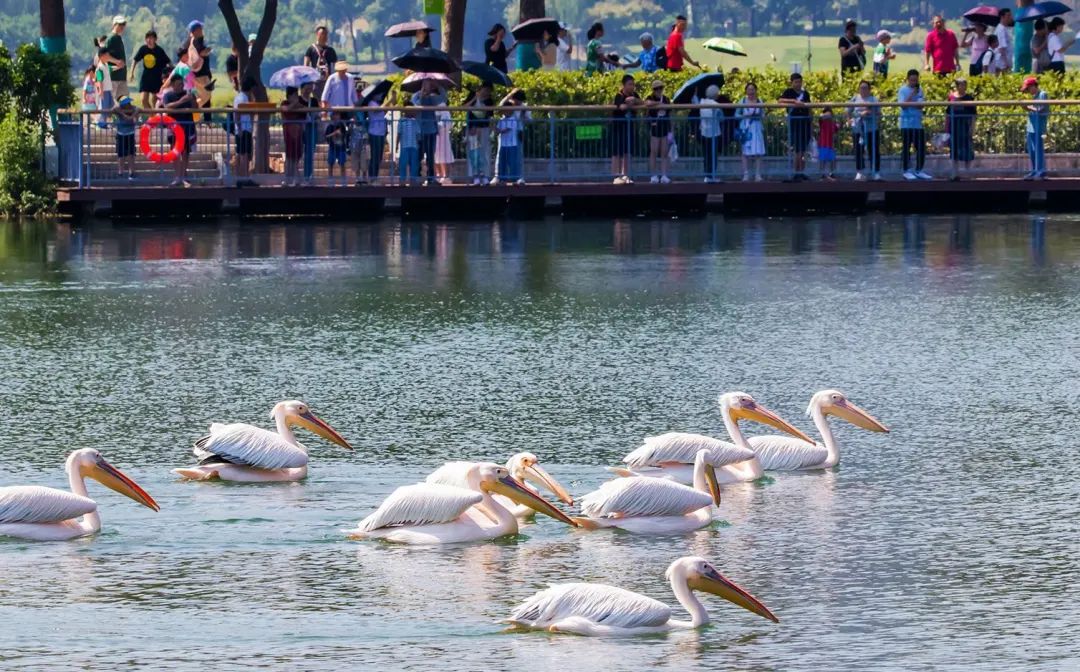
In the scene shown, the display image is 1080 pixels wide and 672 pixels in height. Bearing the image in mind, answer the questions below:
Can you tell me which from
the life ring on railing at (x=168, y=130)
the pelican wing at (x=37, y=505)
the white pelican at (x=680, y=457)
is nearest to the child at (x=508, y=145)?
the life ring on railing at (x=168, y=130)

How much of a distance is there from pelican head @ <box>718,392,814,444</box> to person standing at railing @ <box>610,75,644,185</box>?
17.3 meters

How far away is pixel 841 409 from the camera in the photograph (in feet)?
48.3

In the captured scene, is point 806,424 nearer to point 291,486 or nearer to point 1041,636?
point 291,486

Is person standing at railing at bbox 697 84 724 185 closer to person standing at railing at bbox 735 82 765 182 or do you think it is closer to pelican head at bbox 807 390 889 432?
person standing at railing at bbox 735 82 765 182

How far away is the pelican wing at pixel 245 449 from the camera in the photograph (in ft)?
44.6

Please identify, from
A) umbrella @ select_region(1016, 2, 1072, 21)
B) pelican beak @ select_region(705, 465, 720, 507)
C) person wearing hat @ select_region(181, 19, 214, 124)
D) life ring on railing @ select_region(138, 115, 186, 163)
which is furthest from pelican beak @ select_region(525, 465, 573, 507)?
umbrella @ select_region(1016, 2, 1072, 21)

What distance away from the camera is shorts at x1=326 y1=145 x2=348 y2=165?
3142 centimetres

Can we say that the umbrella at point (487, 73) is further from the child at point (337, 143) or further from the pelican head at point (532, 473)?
the pelican head at point (532, 473)

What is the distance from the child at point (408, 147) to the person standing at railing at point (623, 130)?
9.35ft

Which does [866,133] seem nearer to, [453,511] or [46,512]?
[453,511]

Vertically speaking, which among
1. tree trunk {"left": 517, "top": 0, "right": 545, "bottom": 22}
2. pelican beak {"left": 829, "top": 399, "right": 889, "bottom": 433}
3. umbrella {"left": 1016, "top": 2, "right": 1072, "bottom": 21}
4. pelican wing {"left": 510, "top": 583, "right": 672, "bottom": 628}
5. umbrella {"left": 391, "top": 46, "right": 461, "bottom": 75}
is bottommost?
pelican wing {"left": 510, "top": 583, "right": 672, "bottom": 628}

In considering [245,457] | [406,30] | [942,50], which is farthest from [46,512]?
[406,30]

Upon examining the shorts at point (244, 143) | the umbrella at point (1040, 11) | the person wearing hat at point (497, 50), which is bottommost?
the shorts at point (244, 143)

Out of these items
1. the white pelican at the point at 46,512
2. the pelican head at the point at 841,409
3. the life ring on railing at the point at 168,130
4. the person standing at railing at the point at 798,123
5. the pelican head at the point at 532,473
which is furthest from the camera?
the person standing at railing at the point at 798,123
